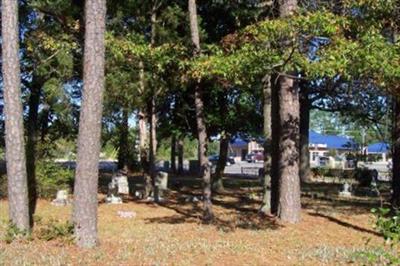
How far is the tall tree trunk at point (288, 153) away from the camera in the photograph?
1405cm

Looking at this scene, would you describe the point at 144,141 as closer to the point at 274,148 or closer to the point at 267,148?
the point at 267,148

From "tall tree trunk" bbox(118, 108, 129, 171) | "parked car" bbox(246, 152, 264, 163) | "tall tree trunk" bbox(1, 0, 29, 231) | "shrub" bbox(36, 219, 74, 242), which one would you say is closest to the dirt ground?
"shrub" bbox(36, 219, 74, 242)

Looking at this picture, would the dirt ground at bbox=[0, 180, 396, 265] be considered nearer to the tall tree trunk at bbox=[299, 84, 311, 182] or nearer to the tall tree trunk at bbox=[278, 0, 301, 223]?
the tall tree trunk at bbox=[278, 0, 301, 223]

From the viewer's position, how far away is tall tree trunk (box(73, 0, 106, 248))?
10219 mm

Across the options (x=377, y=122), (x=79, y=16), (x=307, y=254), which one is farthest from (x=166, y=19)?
(x=377, y=122)

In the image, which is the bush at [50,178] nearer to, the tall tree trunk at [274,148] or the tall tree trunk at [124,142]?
the tall tree trunk at [124,142]

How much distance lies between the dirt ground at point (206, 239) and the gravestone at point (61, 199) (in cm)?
32

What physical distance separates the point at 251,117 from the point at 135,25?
789 centimetres

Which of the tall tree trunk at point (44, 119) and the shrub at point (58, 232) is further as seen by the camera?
the tall tree trunk at point (44, 119)

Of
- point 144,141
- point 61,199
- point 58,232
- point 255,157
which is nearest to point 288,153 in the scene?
point 58,232

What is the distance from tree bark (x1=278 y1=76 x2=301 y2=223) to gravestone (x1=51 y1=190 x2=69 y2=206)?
6584 millimetres

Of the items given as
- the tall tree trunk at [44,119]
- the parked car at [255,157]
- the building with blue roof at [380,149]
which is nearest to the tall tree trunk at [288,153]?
the building with blue roof at [380,149]

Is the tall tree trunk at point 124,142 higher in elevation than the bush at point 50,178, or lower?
higher

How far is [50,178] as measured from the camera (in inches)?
747
